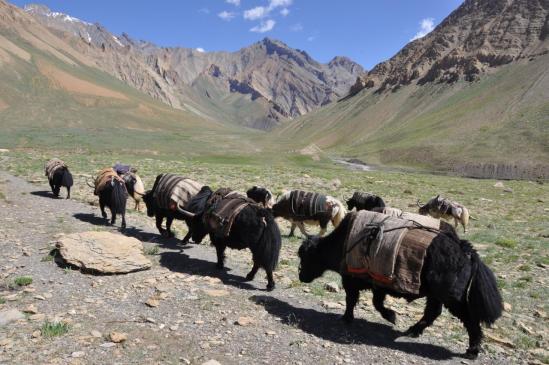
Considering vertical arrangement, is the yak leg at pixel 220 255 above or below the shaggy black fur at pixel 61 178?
below

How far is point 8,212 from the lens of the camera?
1206cm

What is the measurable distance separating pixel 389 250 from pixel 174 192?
5947 mm

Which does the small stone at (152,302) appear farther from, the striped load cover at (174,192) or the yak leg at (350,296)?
the striped load cover at (174,192)

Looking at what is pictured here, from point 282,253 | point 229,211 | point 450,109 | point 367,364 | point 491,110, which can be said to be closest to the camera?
point 367,364

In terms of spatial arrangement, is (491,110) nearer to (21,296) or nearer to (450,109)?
(450,109)

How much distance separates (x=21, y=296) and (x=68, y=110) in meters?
113

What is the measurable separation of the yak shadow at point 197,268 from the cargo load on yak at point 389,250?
236 cm

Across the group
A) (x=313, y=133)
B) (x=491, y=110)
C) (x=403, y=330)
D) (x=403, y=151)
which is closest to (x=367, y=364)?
(x=403, y=330)

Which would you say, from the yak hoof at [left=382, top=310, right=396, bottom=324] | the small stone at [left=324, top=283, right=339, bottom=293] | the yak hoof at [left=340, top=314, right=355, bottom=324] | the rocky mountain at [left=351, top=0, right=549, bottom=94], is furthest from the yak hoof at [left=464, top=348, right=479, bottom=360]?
the rocky mountain at [left=351, top=0, right=549, bottom=94]

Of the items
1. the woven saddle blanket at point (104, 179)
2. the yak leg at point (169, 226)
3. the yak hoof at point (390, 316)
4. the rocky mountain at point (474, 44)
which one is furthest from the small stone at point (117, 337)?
the rocky mountain at point (474, 44)

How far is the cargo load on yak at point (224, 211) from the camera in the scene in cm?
838

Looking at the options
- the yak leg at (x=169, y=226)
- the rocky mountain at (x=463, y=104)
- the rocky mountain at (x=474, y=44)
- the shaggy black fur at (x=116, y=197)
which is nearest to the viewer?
the yak leg at (x=169, y=226)

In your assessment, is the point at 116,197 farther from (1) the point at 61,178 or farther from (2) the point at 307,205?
(2) the point at 307,205

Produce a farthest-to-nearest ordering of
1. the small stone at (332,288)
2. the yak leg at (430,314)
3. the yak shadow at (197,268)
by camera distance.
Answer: the yak shadow at (197,268) → the small stone at (332,288) → the yak leg at (430,314)
